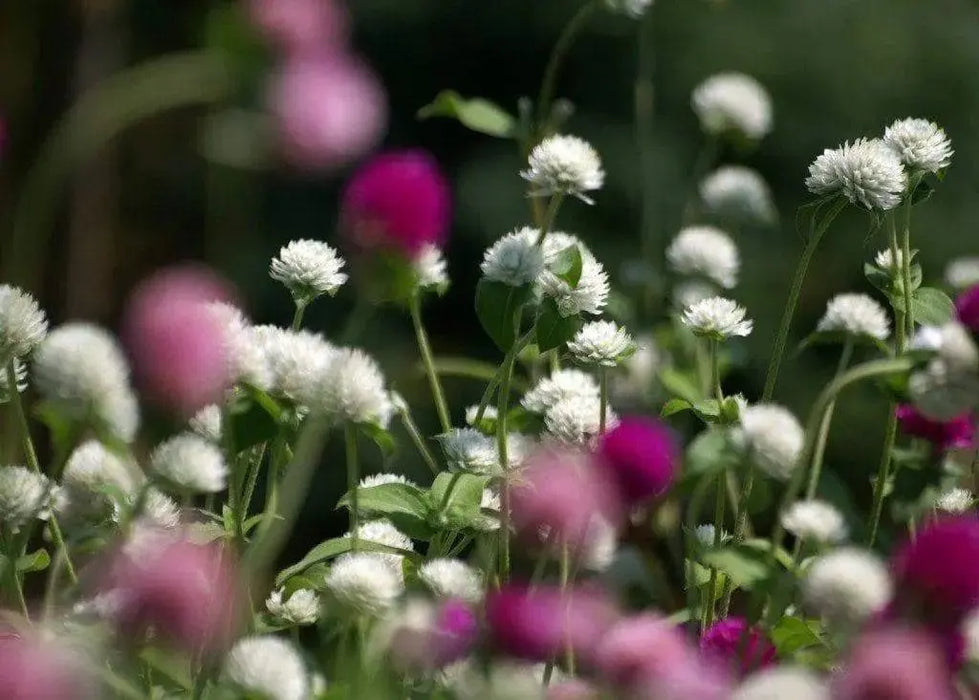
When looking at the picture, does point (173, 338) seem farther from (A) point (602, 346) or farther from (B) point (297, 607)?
(A) point (602, 346)

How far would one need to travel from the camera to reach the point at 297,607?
1116 millimetres

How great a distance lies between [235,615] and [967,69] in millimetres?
3758

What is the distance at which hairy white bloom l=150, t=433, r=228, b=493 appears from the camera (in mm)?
870

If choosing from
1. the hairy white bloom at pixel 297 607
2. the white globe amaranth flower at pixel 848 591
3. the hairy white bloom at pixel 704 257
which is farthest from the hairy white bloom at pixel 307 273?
the hairy white bloom at pixel 704 257

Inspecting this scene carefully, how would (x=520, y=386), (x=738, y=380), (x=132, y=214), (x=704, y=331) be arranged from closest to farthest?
(x=704, y=331), (x=520, y=386), (x=738, y=380), (x=132, y=214)

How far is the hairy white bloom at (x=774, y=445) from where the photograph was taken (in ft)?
2.90

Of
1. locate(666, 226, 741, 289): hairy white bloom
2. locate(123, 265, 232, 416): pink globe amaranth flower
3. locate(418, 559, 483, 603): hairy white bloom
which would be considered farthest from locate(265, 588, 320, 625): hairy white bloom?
locate(666, 226, 741, 289): hairy white bloom

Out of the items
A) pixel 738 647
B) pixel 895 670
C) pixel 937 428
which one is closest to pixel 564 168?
pixel 937 428

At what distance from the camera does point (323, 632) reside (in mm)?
1019

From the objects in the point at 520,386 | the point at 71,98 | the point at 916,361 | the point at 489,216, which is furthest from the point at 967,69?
the point at 916,361

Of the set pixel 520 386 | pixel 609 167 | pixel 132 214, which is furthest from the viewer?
pixel 132 214

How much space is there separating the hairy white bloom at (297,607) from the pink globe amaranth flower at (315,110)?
43cm

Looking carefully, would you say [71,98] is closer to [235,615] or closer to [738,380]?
[738,380]

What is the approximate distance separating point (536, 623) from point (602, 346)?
0.52 metres
